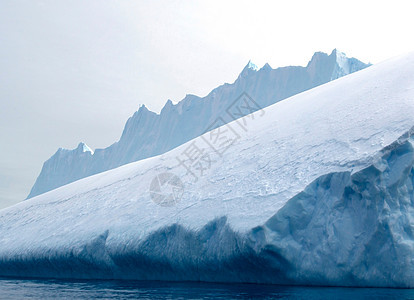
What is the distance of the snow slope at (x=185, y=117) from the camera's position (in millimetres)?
25500

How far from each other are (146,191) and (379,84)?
5189mm

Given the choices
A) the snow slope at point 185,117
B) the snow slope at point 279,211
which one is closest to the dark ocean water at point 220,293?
the snow slope at point 279,211

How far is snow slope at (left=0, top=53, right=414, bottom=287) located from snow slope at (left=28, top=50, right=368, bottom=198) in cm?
1626

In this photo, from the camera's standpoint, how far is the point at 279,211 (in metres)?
5.89

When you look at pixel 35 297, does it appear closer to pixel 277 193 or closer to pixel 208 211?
pixel 208 211

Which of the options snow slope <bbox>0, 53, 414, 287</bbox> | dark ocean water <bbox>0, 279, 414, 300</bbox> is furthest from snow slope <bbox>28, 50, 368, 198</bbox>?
dark ocean water <bbox>0, 279, 414, 300</bbox>

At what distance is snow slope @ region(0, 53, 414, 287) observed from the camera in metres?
5.66

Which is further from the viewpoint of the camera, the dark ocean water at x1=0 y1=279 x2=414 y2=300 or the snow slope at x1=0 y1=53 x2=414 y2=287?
the snow slope at x1=0 y1=53 x2=414 y2=287

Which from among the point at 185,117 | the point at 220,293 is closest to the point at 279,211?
the point at 220,293

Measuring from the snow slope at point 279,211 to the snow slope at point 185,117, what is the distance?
16262mm

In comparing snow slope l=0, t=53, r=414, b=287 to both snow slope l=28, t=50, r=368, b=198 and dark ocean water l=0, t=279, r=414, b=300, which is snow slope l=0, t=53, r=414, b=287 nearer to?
dark ocean water l=0, t=279, r=414, b=300

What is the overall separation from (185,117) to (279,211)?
26667 mm

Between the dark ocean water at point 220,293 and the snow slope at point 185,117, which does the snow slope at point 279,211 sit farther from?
the snow slope at point 185,117

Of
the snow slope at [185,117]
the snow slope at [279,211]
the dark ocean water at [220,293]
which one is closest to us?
the dark ocean water at [220,293]
